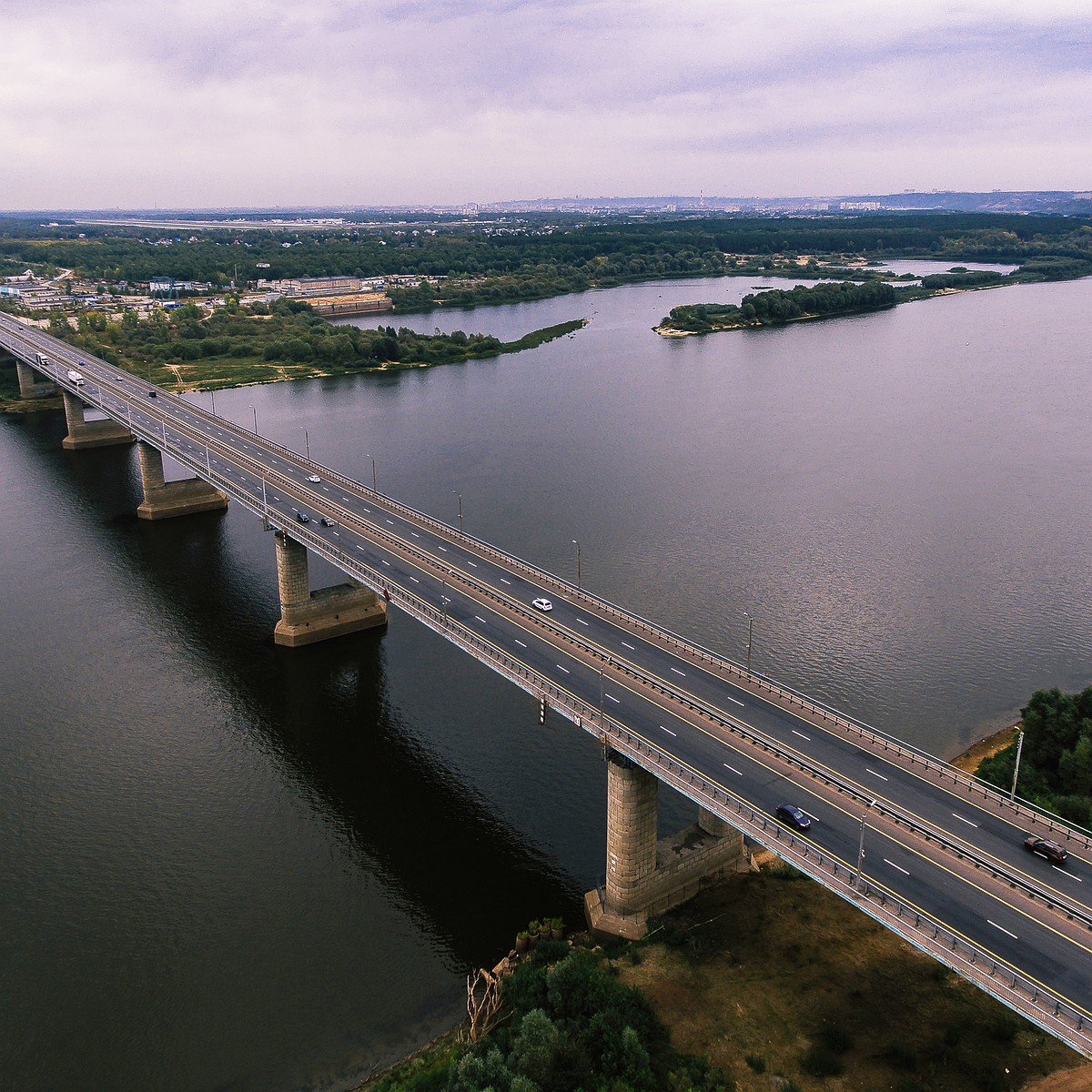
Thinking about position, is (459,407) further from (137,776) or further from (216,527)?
(137,776)

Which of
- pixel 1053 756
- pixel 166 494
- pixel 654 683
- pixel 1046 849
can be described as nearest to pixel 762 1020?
pixel 1046 849

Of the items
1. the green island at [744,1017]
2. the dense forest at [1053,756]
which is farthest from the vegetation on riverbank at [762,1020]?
the dense forest at [1053,756]

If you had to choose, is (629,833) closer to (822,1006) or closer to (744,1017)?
(744,1017)

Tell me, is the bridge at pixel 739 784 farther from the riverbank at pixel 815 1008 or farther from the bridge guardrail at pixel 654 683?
the riverbank at pixel 815 1008

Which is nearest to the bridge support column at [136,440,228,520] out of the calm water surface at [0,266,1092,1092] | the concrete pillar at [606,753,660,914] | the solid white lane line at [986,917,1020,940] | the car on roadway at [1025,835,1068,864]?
the calm water surface at [0,266,1092,1092]

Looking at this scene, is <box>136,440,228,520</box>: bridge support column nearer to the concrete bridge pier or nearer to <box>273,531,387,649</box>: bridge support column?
<box>273,531,387,649</box>: bridge support column
